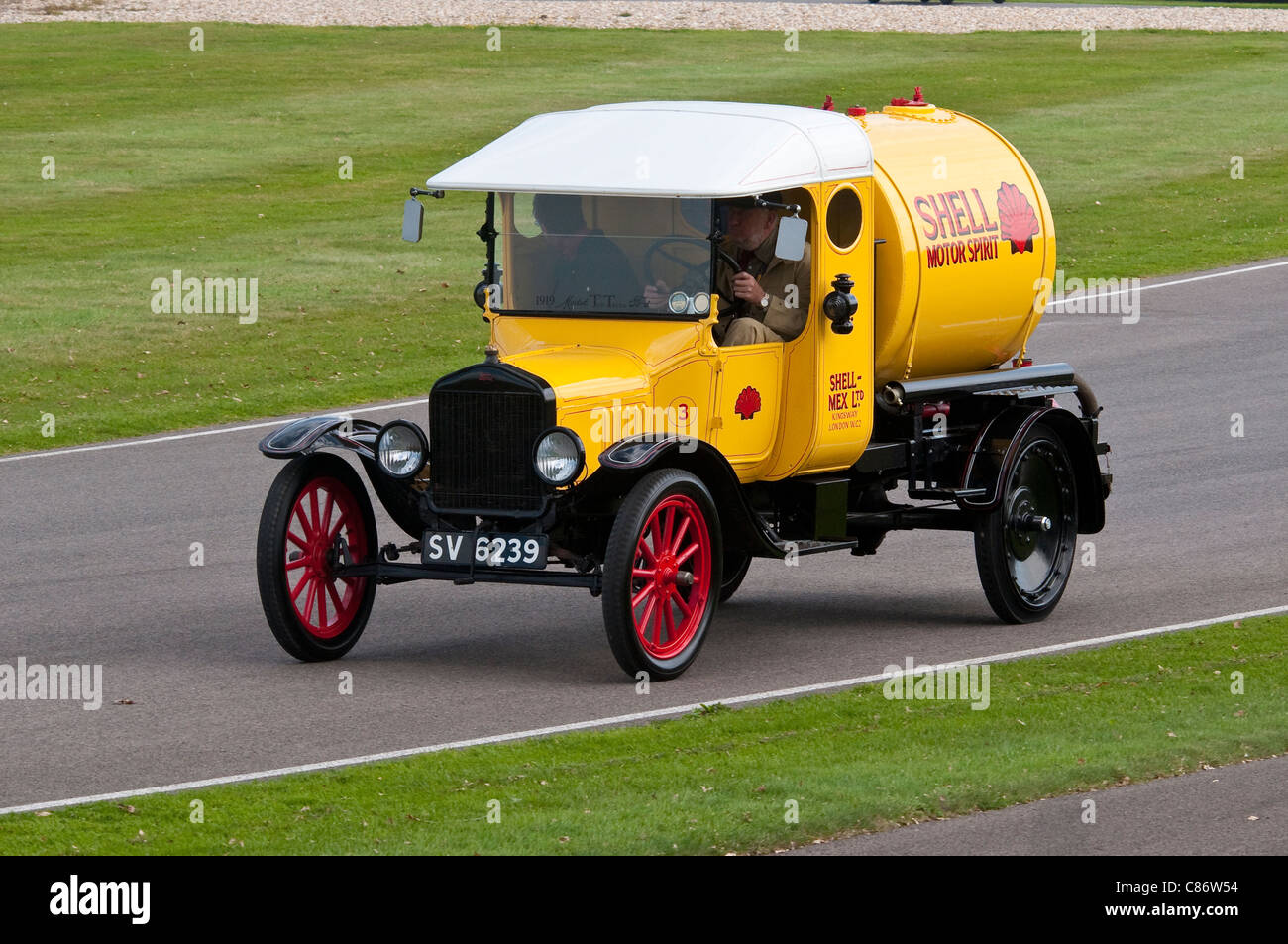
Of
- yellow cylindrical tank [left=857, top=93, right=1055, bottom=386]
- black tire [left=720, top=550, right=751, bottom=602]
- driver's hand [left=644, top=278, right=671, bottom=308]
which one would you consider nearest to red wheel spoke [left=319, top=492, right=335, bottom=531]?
driver's hand [left=644, top=278, right=671, bottom=308]

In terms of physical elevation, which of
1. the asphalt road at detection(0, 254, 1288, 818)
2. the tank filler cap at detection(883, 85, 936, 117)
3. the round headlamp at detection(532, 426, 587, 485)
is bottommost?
the asphalt road at detection(0, 254, 1288, 818)

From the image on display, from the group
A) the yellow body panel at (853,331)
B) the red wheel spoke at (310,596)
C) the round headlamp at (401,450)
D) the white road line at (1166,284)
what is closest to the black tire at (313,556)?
the red wheel spoke at (310,596)

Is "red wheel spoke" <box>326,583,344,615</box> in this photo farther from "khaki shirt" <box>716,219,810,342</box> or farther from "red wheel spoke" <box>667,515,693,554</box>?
"khaki shirt" <box>716,219,810,342</box>

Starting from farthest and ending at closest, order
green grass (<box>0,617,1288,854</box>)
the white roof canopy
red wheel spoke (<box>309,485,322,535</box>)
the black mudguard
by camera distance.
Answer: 1. the black mudguard
2. red wheel spoke (<box>309,485,322,535</box>)
3. the white roof canopy
4. green grass (<box>0,617,1288,854</box>)

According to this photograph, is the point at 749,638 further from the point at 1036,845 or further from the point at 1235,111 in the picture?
the point at 1235,111

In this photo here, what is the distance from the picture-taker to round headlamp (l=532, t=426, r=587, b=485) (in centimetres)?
1088

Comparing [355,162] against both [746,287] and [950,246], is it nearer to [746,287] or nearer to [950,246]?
[950,246]

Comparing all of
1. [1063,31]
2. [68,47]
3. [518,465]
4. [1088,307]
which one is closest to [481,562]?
[518,465]

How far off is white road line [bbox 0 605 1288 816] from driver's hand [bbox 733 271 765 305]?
6.71 ft

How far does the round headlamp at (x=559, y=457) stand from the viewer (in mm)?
10875

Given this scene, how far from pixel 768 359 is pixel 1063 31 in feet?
122

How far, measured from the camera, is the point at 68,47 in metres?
41.1

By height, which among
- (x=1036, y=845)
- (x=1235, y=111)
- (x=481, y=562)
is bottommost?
(x=1036, y=845)

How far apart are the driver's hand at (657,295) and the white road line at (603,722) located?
82.6 inches
